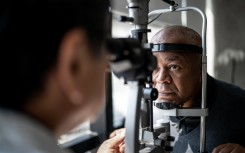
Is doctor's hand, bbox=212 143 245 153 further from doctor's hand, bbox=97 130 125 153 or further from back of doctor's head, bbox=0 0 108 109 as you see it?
back of doctor's head, bbox=0 0 108 109

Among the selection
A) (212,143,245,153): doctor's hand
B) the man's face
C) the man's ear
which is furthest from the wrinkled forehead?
the man's ear

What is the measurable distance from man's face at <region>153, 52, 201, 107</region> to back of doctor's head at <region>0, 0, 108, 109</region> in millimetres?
747

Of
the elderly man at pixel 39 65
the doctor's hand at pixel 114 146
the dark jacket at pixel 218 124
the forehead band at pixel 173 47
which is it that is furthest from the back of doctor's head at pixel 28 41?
the dark jacket at pixel 218 124

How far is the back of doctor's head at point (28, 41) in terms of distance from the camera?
16.0 inches

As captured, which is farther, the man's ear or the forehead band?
the forehead band

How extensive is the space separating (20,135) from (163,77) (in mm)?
800

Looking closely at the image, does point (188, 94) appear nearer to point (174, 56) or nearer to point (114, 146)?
point (174, 56)

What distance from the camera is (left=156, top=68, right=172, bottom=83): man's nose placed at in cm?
113

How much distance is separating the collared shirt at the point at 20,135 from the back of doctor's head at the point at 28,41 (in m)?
0.02

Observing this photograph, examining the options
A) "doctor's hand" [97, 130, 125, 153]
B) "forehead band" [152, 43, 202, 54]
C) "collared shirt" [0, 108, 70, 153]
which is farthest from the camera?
"forehead band" [152, 43, 202, 54]

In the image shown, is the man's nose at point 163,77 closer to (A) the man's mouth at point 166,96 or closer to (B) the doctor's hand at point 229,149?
(A) the man's mouth at point 166,96

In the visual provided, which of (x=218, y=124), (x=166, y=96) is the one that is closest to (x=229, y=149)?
(x=218, y=124)

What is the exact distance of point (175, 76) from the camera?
Result: 1158 mm

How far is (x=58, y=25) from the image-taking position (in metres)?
0.41
